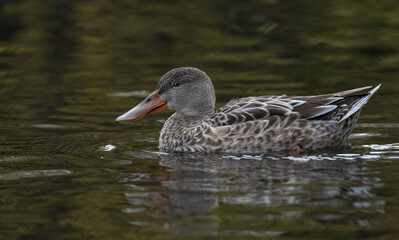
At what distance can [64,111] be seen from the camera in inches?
482

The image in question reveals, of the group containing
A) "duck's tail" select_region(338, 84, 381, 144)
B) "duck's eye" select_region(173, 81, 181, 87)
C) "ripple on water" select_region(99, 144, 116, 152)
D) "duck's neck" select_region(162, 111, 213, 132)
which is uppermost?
"duck's eye" select_region(173, 81, 181, 87)

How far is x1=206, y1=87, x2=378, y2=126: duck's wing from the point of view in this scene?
9.65m

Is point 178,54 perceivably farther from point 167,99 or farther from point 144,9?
point 167,99

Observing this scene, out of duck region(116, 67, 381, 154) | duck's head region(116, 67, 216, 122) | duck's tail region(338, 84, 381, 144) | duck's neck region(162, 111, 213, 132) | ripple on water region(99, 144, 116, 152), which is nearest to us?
duck's tail region(338, 84, 381, 144)

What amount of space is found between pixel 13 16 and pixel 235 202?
1279 cm

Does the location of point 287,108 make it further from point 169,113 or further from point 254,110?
point 169,113

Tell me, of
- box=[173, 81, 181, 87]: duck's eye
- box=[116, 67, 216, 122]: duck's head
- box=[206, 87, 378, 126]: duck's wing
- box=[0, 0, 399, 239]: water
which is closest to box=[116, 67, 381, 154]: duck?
box=[206, 87, 378, 126]: duck's wing

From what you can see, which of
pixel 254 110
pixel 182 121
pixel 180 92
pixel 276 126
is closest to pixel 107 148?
pixel 182 121

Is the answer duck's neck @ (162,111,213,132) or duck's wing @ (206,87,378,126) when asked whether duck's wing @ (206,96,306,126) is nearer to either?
duck's wing @ (206,87,378,126)

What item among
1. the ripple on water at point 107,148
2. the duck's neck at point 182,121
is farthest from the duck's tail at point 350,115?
the ripple on water at point 107,148

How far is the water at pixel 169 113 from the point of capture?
6934mm

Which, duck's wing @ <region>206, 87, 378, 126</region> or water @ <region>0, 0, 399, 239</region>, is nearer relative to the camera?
water @ <region>0, 0, 399, 239</region>

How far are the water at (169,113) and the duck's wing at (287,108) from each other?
51cm

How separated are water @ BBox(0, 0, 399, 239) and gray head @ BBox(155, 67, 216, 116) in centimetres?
63
